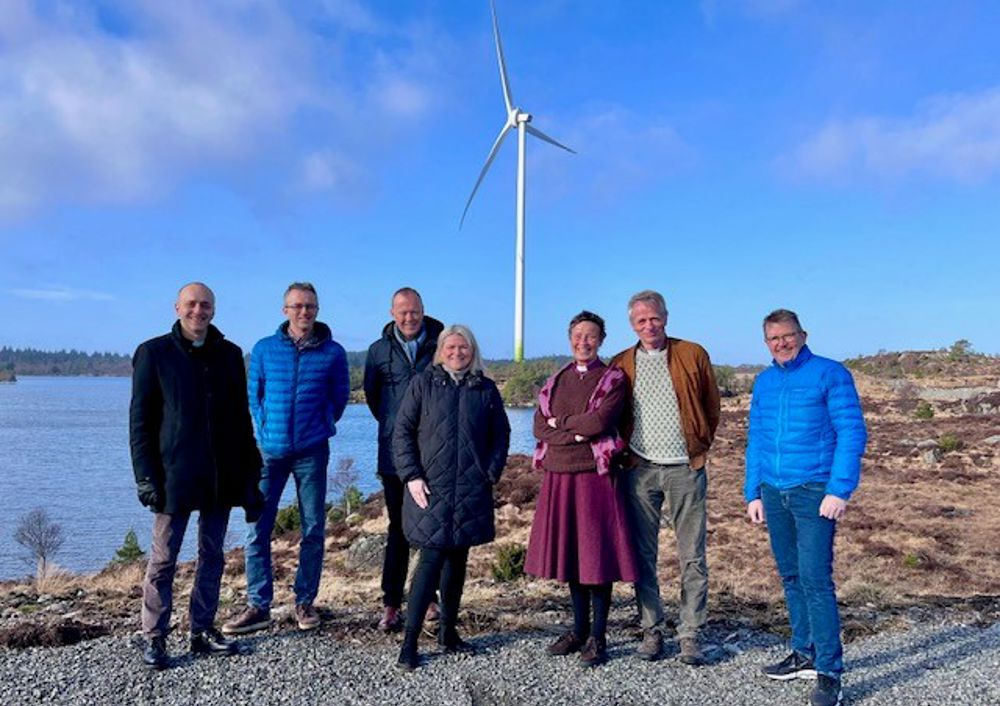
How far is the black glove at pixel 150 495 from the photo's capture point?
4.82 metres

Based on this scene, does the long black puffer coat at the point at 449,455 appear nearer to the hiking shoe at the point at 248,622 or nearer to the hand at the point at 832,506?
the hiking shoe at the point at 248,622

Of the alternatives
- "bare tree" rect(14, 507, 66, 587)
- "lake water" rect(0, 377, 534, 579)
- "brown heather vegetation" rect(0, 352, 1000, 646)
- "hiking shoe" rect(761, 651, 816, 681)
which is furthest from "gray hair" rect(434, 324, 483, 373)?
"bare tree" rect(14, 507, 66, 587)

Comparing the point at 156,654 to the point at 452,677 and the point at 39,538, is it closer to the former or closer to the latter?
the point at 452,677

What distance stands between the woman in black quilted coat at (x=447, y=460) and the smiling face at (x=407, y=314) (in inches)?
29.0

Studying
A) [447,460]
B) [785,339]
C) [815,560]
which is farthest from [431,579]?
[785,339]

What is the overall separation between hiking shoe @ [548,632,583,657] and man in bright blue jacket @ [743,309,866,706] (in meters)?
1.60

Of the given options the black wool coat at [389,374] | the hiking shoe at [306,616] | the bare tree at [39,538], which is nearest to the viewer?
the black wool coat at [389,374]

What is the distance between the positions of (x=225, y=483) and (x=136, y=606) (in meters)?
3.04

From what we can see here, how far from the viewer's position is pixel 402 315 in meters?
5.85

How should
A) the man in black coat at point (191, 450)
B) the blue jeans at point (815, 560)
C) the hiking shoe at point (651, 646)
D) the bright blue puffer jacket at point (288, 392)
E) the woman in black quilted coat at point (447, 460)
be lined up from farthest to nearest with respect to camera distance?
the bright blue puffer jacket at point (288, 392)
the hiking shoe at point (651, 646)
the woman in black quilted coat at point (447, 460)
the man in black coat at point (191, 450)
the blue jeans at point (815, 560)

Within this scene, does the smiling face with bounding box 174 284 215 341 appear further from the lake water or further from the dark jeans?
the lake water

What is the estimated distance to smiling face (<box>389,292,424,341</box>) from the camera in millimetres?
5848

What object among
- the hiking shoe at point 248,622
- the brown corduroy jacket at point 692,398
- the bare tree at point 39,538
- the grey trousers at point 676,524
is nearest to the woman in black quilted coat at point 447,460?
the brown corduroy jacket at point 692,398

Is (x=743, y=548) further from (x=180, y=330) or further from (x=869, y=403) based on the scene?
(x=869, y=403)
